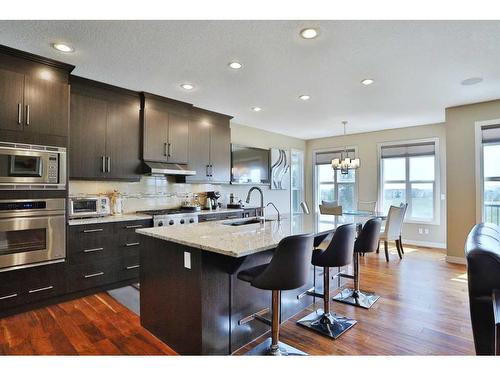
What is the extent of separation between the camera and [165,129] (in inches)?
167

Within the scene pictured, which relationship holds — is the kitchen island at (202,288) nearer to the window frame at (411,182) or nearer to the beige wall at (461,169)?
the beige wall at (461,169)

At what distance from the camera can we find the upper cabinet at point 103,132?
11.2 ft

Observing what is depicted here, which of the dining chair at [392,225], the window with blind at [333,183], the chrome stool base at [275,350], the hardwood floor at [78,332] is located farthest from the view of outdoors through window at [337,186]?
the hardwood floor at [78,332]

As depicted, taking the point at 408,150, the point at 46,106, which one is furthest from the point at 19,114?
the point at 408,150

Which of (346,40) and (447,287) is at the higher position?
(346,40)

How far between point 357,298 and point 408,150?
432 cm

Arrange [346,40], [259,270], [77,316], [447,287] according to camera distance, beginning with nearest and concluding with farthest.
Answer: [259,270]
[346,40]
[77,316]
[447,287]

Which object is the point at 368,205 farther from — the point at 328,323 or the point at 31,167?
the point at 31,167

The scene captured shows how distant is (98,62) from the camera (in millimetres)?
2947
